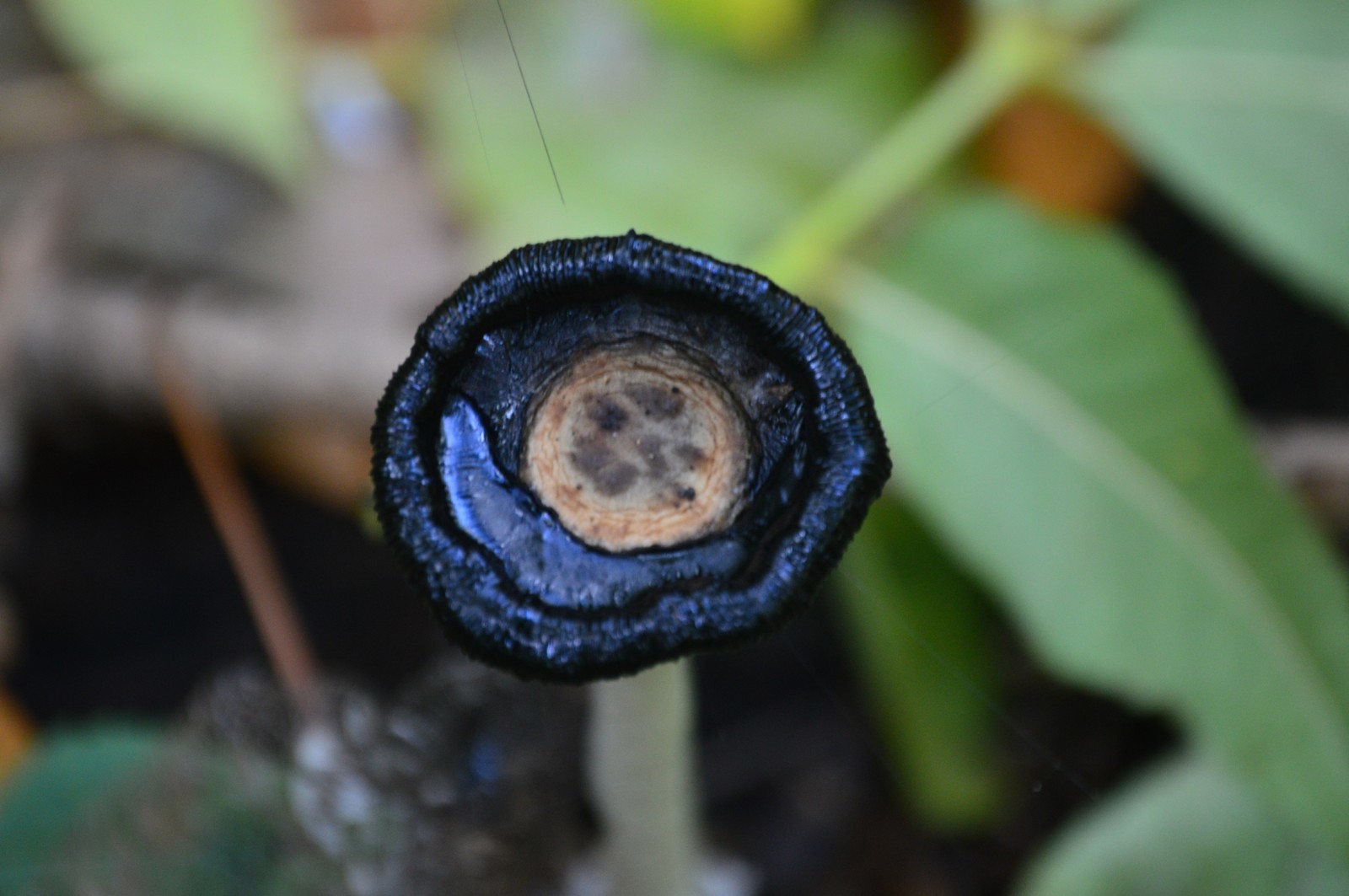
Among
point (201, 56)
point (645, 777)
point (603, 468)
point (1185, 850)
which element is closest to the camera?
point (603, 468)

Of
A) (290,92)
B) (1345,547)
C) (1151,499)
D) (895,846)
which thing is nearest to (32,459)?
(290,92)

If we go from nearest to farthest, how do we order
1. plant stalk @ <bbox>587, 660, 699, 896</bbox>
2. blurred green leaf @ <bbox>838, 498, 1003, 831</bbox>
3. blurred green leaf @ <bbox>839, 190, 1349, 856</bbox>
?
plant stalk @ <bbox>587, 660, 699, 896</bbox>
blurred green leaf @ <bbox>839, 190, 1349, 856</bbox>
blurred green leaf @ <bbox>838, 498, 1003, 831</bbox>

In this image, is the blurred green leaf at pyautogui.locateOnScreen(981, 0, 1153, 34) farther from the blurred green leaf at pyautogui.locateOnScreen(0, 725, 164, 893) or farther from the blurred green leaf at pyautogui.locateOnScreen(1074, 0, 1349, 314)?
the blurred green leaf at pyautogui.locateOnScreen(0, 725, 164, 893)

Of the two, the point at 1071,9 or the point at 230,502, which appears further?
the point at 230,502

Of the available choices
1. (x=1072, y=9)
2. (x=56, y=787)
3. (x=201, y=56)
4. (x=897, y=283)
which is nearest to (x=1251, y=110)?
(x=1072, y=9)

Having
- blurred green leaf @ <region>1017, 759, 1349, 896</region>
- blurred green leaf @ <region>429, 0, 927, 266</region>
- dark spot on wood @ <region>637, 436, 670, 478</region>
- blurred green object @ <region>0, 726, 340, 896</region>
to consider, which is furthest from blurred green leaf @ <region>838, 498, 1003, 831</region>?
dark spot on wood @ <region>637, 436, 670, 478</region>

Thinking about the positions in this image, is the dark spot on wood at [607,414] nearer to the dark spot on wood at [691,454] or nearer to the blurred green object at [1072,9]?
the dark spot on wood at [691,454]

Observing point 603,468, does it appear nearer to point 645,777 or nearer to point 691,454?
point 691,454
